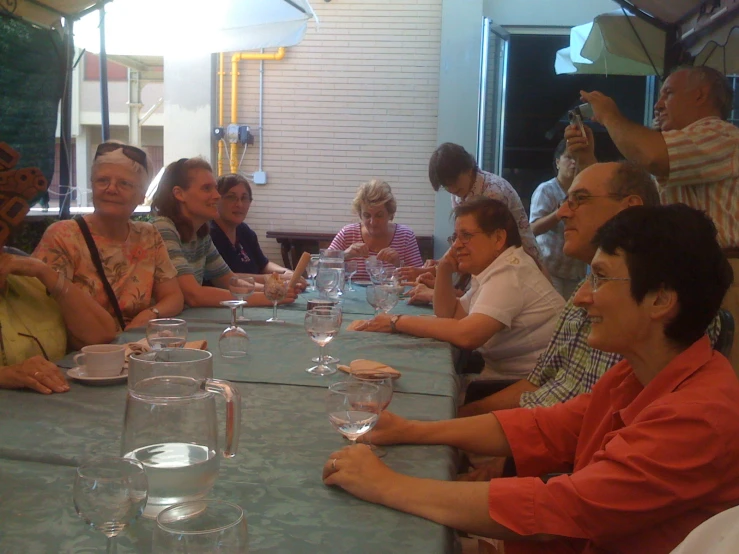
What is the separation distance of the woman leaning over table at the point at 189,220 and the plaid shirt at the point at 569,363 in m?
1.40

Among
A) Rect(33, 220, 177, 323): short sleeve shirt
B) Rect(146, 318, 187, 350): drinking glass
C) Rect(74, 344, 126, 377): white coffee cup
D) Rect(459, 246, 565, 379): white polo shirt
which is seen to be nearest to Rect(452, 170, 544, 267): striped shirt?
Rect(459, 246, 565, 379): white polo shirt

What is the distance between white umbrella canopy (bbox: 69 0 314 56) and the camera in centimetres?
473

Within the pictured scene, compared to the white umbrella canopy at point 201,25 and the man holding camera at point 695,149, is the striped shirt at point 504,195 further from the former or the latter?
the white umbrella canopy at point 201,25

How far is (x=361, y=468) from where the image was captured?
3.95 feet

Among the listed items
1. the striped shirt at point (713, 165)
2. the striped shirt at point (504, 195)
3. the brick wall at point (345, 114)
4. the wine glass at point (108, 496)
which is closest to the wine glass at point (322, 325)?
the wine glass at point (108, 496)

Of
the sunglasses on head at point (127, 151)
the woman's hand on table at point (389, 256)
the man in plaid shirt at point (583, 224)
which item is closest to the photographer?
the man in plaid shirt at point (583, 224)

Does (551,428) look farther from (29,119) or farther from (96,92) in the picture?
(96,92)

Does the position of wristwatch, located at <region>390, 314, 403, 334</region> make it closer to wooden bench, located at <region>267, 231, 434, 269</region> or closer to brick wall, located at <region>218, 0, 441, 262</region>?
wooden bench, located at <region>267, 231, 434, 269</region>

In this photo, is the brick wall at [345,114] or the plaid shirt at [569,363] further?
the brick wall at [345,114]

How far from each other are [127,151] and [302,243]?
4060mm

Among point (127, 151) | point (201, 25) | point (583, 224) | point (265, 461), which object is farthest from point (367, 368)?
point (201, 25)

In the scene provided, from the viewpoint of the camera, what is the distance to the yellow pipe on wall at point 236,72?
22.5 feet

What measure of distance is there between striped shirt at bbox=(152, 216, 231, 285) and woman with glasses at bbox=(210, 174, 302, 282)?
0.33 meters

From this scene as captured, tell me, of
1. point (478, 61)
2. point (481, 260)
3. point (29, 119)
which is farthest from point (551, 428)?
point (478, 61)
